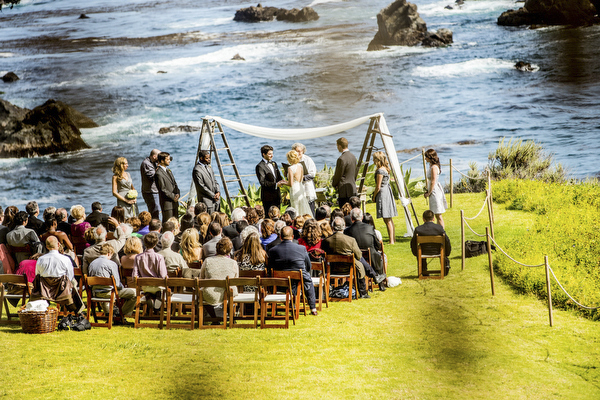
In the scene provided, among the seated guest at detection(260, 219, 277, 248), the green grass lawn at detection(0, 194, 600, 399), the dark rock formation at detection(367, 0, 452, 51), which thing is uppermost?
the dark rock formation at detection(367, 0, 452, 51)

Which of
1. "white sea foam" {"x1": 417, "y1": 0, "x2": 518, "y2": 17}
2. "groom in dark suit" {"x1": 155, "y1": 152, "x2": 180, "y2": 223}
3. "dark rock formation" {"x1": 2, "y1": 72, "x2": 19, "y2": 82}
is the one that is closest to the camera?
"groom in dark suit" {"x1": 155, "y1": 152, "x2": 180, "y2": 223}

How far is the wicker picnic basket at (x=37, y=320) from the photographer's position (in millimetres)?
5543

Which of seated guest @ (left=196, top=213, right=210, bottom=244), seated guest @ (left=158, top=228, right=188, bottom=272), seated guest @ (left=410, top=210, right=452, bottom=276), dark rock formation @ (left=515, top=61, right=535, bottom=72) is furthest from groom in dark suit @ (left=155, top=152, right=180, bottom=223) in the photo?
dark rock formation @ (left=515, top=61, right=535, bottom=72)

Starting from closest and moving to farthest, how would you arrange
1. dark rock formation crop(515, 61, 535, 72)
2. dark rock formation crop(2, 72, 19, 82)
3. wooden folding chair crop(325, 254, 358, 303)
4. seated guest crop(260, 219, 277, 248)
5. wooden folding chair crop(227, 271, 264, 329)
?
1. wooden folding chair crop(227, 271, 264, 329)
2. wooden folding chair crop(325, 254, 358, 303)
3. seated guest crop(260, 219, 277, 248)
4. dark rock formation crop(515, 61, 535, 72)
5. dark rock formation crop(2, 72, 19, 82)

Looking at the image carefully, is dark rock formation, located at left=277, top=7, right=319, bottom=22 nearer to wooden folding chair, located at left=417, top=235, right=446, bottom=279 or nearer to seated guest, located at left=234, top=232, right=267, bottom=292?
wooden folding chair, located at left=417, top=235, right=446, bottom=279

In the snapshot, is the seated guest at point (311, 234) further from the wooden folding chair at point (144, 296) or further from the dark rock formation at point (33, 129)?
the dark rock formation at point (33, 129)

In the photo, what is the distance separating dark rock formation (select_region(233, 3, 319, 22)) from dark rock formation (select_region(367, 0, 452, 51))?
2.34 metres

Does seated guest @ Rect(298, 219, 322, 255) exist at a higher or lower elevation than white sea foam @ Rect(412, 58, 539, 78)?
Answer: lower

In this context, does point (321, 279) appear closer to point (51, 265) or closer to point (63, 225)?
point (51, 265)

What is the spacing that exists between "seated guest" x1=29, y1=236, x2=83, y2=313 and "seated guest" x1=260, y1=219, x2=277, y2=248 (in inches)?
76.9

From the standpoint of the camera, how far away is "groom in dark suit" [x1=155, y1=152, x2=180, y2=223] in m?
8.91

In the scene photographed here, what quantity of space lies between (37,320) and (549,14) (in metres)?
19.9

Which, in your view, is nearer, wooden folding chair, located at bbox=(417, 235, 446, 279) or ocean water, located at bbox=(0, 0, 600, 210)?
wooden folding chair, located at bbox=(417, 235, 446, 279)

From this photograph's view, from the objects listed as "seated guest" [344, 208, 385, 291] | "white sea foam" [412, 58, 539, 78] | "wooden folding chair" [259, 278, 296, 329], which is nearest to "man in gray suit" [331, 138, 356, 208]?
"seated guest" [344, 208, 385, 291]
